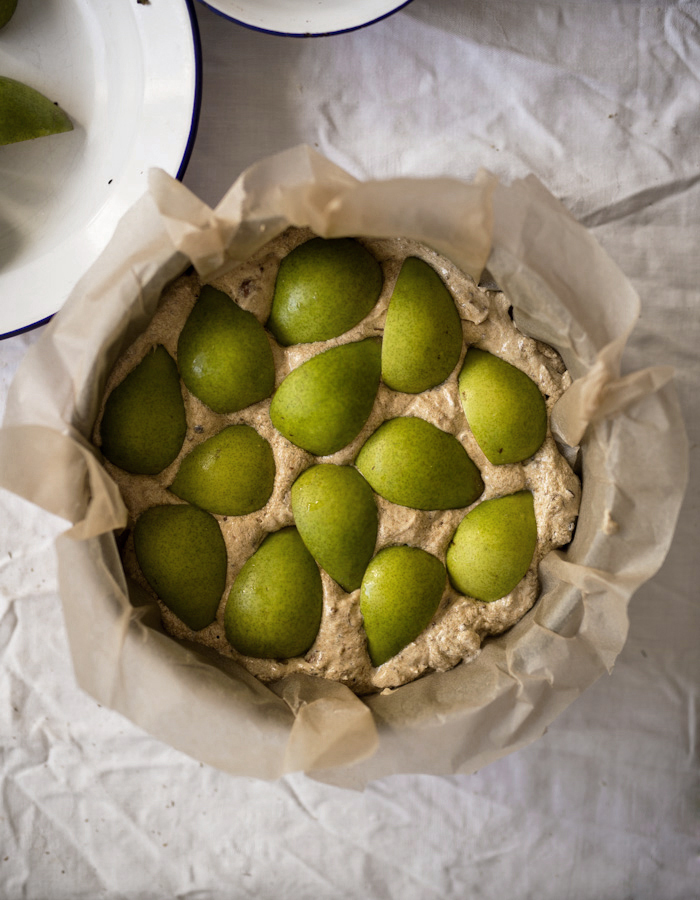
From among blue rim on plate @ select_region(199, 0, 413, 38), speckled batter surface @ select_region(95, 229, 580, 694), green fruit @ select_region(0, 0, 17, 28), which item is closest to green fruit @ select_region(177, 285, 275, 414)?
speckled batter surface @ select_region(95, 229, 580, 694)

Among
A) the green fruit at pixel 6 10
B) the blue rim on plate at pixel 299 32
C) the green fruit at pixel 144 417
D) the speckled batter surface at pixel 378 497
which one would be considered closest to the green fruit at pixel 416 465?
the speckled batter surface at pixel 378 497

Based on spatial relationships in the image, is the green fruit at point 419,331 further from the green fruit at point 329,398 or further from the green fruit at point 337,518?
the green fruit at point 337,518

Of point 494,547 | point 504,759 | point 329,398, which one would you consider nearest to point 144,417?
point 329,398

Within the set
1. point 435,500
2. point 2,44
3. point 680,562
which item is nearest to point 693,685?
point 680,562

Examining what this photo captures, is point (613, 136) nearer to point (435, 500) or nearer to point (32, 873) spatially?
point (435, 500)

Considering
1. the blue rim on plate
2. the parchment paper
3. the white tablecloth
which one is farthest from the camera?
the white tablecloth

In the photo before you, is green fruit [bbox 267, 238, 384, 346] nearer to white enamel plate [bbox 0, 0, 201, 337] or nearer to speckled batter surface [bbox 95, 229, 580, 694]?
speckled batter surface [bbox 95, 229, 580, 694]
